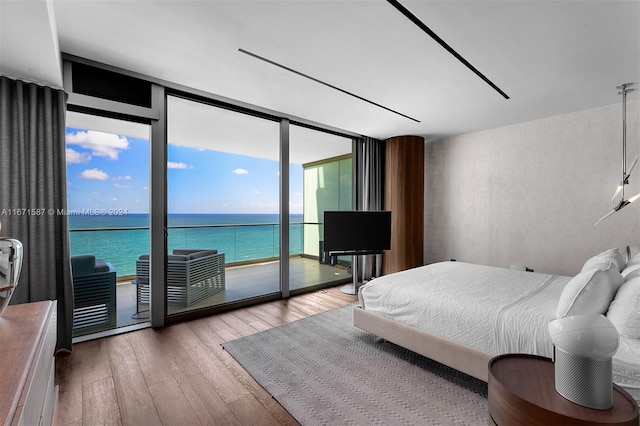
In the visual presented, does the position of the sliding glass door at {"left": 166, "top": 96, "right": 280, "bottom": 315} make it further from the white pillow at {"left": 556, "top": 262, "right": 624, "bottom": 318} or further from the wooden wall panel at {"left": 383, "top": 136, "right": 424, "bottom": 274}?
the white pillow at {"left": 556, "top": 262, "right": 624, "bottom": 318}

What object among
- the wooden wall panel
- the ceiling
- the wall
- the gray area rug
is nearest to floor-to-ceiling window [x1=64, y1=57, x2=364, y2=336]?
the ceiling

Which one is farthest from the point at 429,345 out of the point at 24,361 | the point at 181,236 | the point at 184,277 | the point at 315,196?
the point at 315,196

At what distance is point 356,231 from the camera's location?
4.39 meters

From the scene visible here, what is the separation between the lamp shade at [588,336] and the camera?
94cm

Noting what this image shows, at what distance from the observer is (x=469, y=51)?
2.42 meters

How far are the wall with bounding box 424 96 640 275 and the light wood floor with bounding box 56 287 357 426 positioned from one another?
12.0 ft

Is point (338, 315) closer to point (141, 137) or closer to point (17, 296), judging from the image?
point (17, 296)

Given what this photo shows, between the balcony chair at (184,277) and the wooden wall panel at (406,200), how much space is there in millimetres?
3050

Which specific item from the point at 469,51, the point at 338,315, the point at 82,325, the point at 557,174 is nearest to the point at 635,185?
the point at 557,174

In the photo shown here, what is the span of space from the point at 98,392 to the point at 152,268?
1.25 metres

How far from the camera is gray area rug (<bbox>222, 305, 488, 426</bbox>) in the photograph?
1777 millimetres

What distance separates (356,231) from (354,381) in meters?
2.48

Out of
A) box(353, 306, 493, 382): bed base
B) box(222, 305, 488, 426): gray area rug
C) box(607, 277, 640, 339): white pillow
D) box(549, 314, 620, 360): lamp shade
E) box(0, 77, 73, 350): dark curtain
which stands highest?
box(0, 77, 73, 350): dark curtain

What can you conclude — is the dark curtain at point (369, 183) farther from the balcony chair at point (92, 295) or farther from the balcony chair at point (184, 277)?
the balcony chair at point (92, 295)
